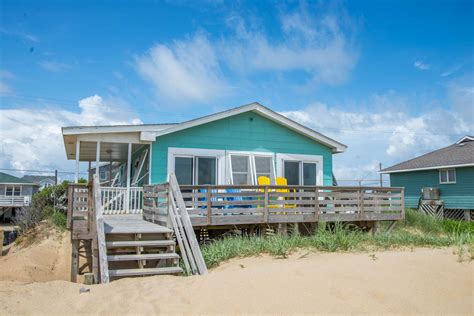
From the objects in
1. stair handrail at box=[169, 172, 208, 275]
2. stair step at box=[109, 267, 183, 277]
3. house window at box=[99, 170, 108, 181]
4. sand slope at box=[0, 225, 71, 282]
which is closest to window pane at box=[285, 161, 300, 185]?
stair handrail at box=[169, 172, 208, 275]

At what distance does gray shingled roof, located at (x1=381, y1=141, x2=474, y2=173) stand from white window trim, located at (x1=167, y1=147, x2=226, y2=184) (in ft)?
50.2

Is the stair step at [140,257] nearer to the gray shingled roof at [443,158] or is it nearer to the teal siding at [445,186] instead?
the gray shingled roof at [443,158]

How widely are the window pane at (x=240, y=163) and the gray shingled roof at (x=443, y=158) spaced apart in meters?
14.4

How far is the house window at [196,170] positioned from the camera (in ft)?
41.3

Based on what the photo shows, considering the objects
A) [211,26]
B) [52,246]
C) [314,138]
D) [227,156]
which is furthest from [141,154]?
[314,138]

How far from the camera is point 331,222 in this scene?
37.8ft

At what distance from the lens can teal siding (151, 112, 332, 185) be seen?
1243 centimetres

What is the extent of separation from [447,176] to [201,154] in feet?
56.5

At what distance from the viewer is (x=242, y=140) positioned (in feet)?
44.5

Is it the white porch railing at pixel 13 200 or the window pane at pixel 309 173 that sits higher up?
the window pane at pixel 309 173

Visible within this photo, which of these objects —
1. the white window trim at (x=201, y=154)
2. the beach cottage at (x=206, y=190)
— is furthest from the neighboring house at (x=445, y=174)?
the white window trim at (x=201, y=154)

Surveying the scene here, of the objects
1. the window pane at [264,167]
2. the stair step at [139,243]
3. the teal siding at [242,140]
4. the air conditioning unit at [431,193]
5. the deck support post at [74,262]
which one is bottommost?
the deck support post at [74,262]

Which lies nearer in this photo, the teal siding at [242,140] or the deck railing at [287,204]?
the deck railing at [287,204]

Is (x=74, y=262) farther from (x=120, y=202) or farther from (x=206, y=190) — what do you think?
(x=120, y=202)
